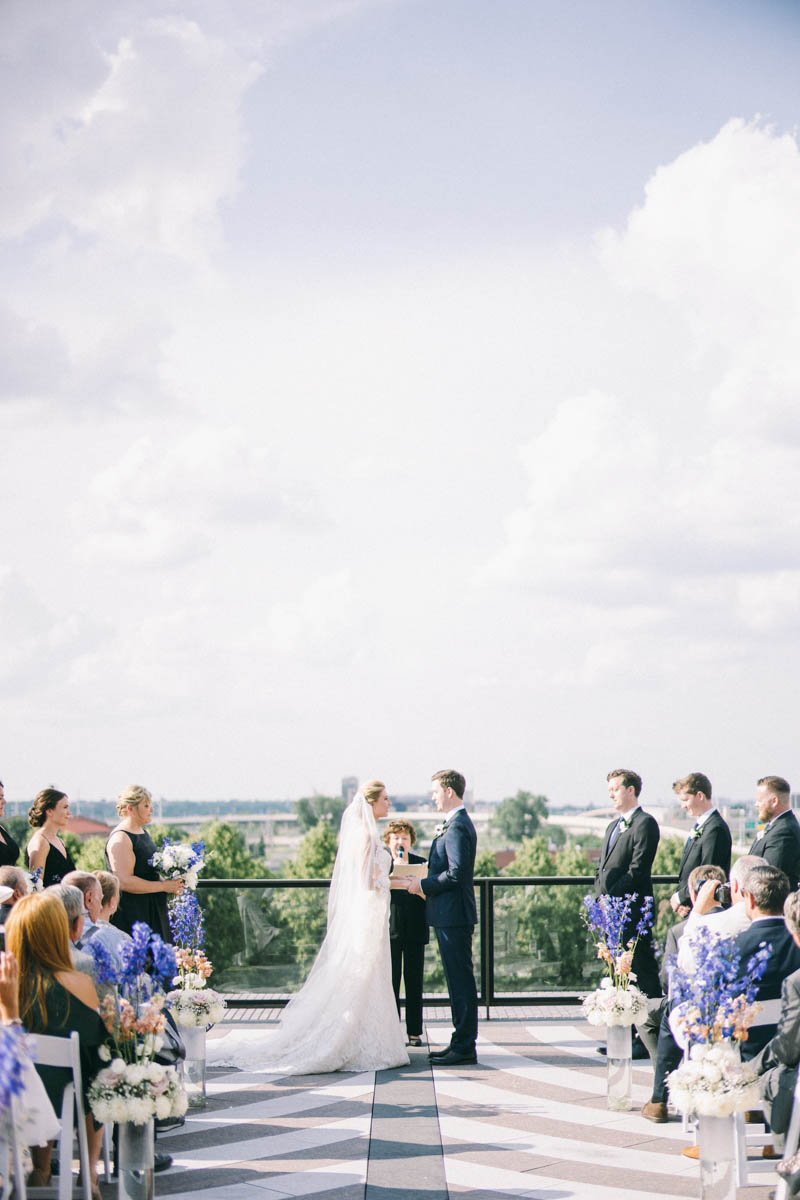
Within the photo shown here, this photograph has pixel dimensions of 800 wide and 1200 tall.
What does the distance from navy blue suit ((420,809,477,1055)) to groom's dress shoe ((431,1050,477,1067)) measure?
1.0 inches

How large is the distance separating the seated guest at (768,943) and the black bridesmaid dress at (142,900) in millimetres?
3907

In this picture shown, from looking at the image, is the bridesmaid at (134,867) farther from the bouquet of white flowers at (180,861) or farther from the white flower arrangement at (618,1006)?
the white flower arrangement at (618,1006)

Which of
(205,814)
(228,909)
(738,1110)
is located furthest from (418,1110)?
(205,814)

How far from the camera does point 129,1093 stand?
5.04 m

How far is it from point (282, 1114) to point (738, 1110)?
11.0 ft

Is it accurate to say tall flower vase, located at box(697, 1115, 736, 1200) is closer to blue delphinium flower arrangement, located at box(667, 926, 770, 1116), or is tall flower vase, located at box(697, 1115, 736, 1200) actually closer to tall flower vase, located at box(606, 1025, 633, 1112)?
blue delphinium flower arrangement, located at box(667, 926, 770, 1116)

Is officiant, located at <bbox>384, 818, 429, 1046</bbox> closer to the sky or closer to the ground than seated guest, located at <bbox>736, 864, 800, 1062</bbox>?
closer to the ground

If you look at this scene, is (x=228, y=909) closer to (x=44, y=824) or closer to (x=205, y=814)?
(x=44, y=824)

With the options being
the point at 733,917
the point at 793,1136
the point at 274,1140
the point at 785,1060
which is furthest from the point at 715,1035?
the point at 274,1140

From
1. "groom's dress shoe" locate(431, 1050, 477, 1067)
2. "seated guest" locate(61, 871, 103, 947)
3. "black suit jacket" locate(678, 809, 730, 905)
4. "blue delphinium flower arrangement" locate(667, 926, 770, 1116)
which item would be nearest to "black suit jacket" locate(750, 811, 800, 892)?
"black suit jacket" locate(678, 809, 730, 905)

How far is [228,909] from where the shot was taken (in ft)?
36.6

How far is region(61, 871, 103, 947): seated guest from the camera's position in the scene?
5.90 m

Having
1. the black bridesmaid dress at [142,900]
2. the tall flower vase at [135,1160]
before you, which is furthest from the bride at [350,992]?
the tall flower vase at [135,1160]

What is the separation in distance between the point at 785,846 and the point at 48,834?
481cm
